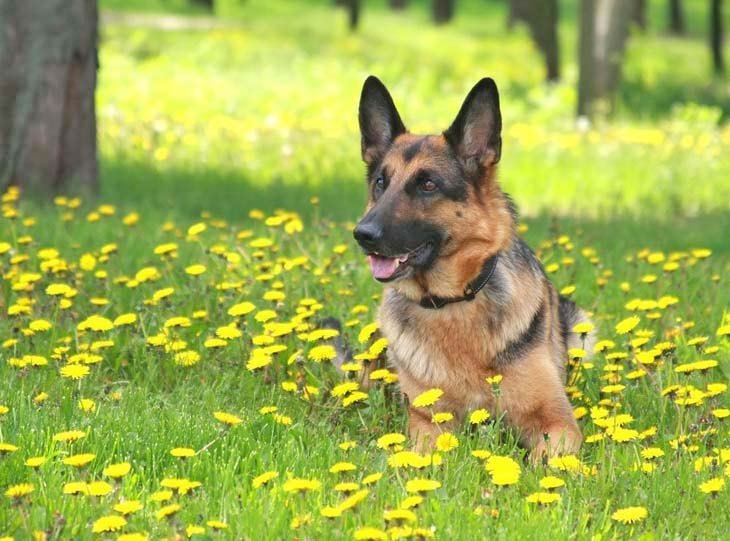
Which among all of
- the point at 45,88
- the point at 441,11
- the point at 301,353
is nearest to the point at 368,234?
the point at 301,353

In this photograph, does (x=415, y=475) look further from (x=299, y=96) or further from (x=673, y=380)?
(x=299, y=96)

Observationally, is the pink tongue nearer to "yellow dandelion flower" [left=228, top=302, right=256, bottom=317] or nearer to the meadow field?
the meadow field

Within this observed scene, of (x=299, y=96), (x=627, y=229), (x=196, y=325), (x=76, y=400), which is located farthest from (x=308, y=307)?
(x=299, y=96)

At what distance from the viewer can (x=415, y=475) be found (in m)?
4.21

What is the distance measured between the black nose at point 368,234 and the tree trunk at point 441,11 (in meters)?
32.7

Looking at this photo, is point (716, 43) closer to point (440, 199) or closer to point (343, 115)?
point (343, 115)

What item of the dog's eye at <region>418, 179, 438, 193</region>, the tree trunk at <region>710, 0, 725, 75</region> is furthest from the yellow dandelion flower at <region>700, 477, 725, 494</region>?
the tree trunk at <region>710, 0, 725, 75</region>

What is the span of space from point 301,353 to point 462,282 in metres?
0.94

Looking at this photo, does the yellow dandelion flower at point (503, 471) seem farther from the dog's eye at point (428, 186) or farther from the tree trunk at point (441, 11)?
the tree trunk at point (441, 11)

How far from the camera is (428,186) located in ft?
16.7

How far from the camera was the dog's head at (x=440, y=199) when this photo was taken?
496cm

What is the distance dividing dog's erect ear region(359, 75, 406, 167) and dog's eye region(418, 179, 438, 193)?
0.44 m

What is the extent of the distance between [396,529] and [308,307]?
9.02 ft

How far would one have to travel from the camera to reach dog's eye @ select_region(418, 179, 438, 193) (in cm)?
509
